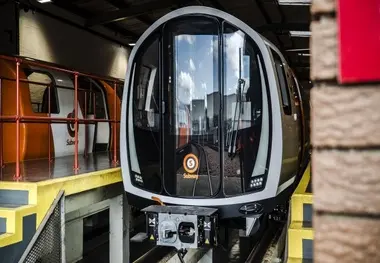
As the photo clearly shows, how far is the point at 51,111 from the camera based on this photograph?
275 inches

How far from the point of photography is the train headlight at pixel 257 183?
3839 mm

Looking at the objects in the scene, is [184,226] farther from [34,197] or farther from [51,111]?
[51,111]

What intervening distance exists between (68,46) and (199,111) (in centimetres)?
742

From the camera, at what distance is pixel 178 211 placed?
393 centimetres

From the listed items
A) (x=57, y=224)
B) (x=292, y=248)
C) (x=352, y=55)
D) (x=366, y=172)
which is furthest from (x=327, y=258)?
(x=57, y=224)

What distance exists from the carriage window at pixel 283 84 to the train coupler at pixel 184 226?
1.32 meters

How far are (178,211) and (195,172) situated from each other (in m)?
0.42

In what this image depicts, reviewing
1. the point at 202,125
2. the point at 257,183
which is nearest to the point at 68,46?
the point at 202,125

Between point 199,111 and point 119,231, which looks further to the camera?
point 119,231

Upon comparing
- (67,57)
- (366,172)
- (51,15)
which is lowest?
(366,172)

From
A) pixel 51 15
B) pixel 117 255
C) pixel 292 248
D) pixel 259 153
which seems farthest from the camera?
pixel 51 15

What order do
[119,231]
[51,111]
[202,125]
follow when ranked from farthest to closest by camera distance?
[51,111] → [119,231] → [202,125]

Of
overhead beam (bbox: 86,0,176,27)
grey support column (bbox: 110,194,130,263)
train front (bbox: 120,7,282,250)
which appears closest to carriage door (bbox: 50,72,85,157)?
grey support column (bbox: 110,194,130,263)

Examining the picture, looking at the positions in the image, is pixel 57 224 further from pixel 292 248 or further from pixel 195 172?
pixel 292 248
